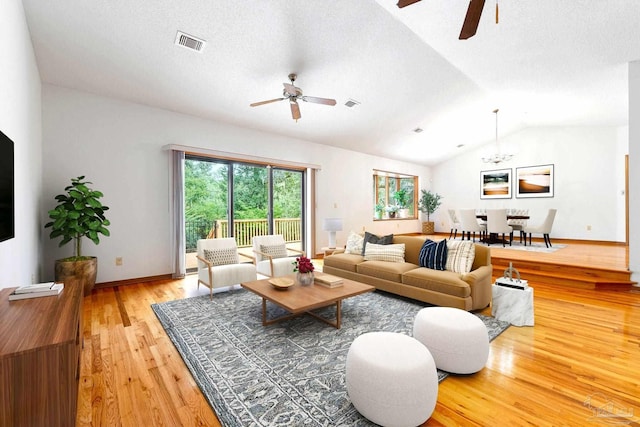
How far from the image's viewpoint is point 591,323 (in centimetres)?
298

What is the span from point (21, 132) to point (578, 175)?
10868 mm

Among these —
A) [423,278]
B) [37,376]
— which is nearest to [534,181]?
[423,278]

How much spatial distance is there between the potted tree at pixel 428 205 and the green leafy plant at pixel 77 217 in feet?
29.5

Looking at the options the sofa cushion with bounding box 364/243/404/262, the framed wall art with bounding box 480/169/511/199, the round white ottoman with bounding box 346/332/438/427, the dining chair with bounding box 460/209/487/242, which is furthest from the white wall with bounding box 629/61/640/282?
the framed wall art with bounding box 480/169/511/199

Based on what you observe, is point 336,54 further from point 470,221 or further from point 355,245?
point 470,221

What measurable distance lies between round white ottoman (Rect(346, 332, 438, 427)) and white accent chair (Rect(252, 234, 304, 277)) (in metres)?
2.77

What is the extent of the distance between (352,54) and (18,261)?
433cm

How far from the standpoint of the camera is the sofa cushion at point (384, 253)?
13.5ft

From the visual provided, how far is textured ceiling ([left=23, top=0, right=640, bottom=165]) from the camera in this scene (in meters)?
3.05

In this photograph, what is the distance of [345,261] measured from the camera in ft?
14.4

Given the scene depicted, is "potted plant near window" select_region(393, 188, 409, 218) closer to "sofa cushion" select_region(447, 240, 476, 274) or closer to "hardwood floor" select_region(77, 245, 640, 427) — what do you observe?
"sofa cushion" select_region(447, 240, 476, 274)

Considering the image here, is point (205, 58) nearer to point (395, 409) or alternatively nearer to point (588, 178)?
point (395, 409)

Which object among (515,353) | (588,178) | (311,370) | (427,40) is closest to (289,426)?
(311,370)

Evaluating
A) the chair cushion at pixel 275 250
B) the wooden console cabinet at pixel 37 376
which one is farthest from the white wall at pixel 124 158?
the wooden console cabinet at pixel 37 376
